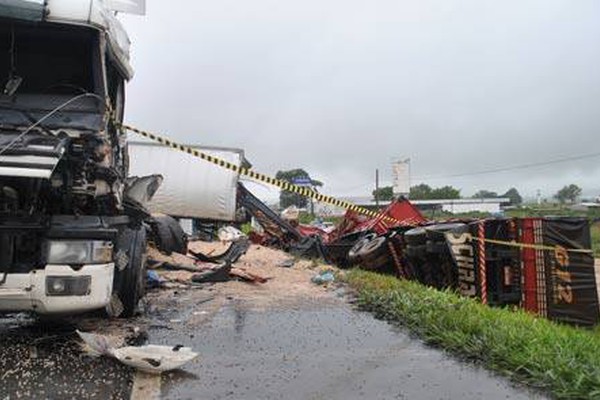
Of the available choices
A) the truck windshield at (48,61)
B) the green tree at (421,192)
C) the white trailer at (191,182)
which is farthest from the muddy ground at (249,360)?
the green tree at (421,192)

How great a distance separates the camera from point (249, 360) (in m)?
5.48

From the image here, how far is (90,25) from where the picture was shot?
638 cm

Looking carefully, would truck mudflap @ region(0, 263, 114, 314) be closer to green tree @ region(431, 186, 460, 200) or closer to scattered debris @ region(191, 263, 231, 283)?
scattered debris @ region(191, 263, 231, 283)

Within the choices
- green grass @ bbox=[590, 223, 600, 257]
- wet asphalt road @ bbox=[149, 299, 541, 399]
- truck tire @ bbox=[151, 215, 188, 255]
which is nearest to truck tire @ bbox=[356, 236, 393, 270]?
truck tire @ bbox=[151, 215, 188, 255]

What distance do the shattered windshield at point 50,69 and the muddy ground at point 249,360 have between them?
6.63 feet

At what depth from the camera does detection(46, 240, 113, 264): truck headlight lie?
5.41 metres

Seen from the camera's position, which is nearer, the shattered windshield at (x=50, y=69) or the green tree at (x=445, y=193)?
the shattered windshield at (x=50, y=69)

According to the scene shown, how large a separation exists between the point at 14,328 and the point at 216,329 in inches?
71.4

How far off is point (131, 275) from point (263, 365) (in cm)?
215

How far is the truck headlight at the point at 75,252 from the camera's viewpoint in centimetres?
541

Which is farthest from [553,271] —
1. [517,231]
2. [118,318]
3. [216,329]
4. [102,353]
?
[102,353]

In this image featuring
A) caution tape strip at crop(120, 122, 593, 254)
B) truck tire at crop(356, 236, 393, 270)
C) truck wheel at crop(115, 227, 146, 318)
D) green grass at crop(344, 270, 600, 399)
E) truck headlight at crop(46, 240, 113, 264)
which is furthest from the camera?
truck tire at crop(356, 236, 393, 270)

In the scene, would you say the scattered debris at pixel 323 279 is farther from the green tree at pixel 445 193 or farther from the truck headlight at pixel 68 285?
the green tree at pixel 445 193

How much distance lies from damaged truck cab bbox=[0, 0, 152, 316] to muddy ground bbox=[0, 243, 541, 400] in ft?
1.54
